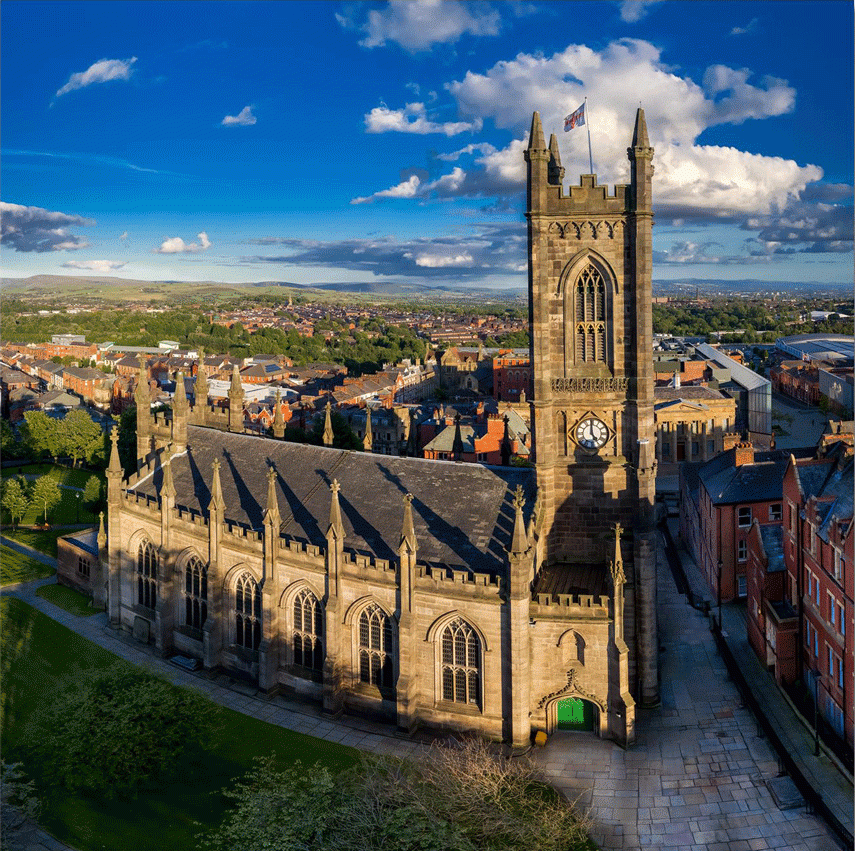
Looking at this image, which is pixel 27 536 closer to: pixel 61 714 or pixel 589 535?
pixel 61 714

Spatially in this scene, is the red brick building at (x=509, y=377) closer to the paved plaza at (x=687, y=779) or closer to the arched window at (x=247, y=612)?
the arched window at (x=247, y=612)

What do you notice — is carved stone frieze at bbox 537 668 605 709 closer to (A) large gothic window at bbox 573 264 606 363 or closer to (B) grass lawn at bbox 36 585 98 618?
(A) large gothic window at bbox 573 264 606 363

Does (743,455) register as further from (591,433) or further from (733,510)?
(591,433)

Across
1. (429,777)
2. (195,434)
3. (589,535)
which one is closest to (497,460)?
(195,434)

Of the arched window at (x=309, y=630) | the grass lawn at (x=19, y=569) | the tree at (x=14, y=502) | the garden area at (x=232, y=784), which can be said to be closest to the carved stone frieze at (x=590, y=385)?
the arched window at (x=309, y=630)

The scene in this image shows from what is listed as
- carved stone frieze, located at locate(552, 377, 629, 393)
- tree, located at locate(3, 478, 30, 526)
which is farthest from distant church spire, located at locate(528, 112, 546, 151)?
tree, located at locate(3, 478, 30, 526)

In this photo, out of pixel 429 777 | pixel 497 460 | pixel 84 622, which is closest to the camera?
pixel 429 777
